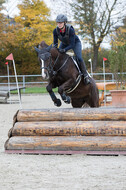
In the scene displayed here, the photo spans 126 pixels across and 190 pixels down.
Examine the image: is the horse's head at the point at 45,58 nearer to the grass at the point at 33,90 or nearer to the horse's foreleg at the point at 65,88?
the horse's foreleg at the point at 65,88

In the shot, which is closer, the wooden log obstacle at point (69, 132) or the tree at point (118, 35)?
the wooden log obstacle at point (69, 132)

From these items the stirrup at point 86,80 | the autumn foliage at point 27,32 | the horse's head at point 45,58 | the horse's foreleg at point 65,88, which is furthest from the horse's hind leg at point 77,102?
the autumn foliage at point 27,32

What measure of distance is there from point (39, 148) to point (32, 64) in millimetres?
24359

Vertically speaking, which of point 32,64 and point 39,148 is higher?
point 39,148

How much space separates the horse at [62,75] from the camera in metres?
4.96

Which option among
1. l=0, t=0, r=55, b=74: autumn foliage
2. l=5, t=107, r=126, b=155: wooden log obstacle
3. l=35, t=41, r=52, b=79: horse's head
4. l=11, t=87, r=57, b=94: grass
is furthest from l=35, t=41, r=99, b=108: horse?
l=0, t=0, r=55, b=74: autumn foliage

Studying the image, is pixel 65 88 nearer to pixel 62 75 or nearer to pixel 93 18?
pixel 62 75

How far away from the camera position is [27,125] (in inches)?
178

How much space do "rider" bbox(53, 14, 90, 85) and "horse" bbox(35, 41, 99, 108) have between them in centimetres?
11

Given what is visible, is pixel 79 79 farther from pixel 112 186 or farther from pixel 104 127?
pixel 112 186

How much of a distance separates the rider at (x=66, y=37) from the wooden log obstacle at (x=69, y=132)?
1304mm

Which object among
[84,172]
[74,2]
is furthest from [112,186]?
[74,2]

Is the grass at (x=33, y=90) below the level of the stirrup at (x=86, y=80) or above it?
below

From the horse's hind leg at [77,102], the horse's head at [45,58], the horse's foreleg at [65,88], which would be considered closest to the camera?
the horse's head at [45,58]
